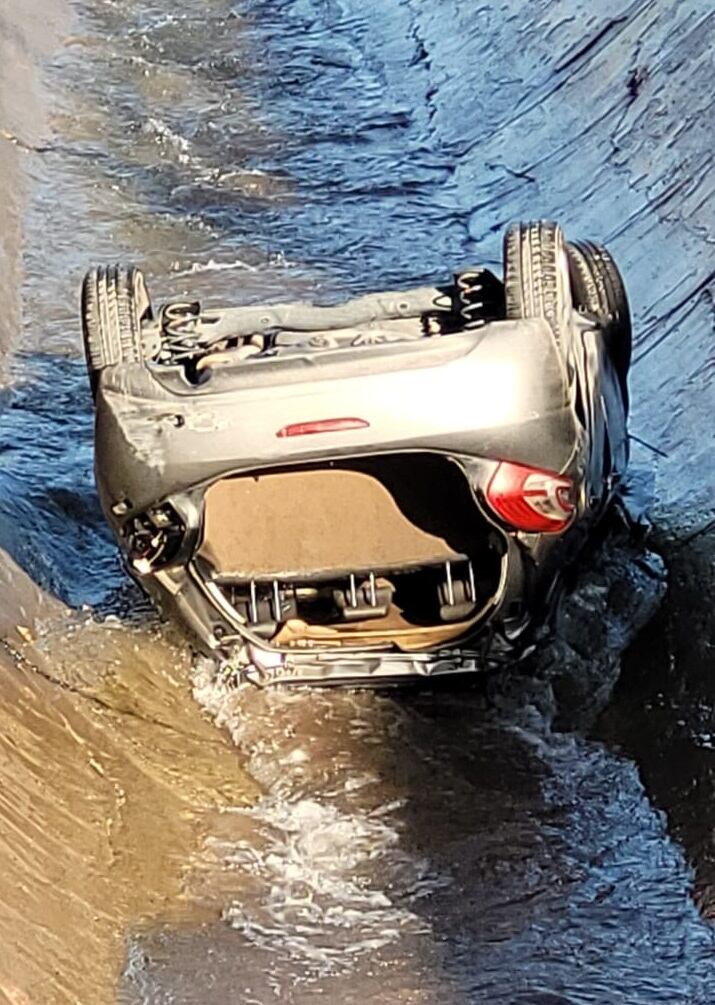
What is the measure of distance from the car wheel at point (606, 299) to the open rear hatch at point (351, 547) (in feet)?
1.77

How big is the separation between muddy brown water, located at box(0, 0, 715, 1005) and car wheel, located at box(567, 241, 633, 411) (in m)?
0.61

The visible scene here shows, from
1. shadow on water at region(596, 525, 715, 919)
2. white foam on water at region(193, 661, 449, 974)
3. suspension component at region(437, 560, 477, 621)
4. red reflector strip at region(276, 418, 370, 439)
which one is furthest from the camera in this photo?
suspension component at region(437, 560, 477, 621)

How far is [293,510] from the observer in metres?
4.52

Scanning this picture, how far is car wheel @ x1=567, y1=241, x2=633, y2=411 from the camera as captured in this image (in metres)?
4.61

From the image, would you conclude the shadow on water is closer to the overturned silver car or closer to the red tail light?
the overturned silver car

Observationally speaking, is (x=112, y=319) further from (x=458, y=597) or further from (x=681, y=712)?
(x=681, y=712)

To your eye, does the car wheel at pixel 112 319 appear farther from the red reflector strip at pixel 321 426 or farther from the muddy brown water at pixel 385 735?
the muddy brown water at pixel 385 735

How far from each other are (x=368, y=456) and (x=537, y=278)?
0.56 metres

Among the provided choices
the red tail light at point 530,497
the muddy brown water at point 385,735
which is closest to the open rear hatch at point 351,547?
the muddy brown water at point 385,735

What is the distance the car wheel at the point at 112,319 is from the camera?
421cm

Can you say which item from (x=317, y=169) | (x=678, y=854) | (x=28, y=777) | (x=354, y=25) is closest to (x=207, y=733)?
(x=28, y=777)

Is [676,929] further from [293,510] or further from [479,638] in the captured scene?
[293,510]

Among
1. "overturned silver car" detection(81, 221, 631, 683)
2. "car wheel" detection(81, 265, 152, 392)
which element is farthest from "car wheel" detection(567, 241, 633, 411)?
"car wheel" detection(81, 265, 152, 392)

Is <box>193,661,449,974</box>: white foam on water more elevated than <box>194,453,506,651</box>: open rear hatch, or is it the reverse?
<box>194,453,506,651</box>: open rear hatch
